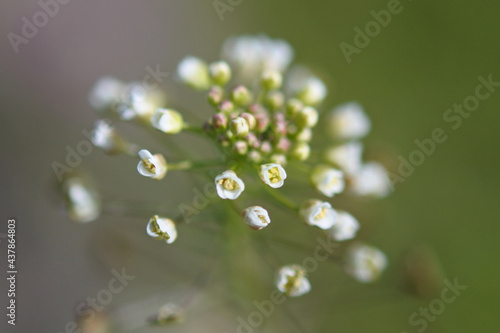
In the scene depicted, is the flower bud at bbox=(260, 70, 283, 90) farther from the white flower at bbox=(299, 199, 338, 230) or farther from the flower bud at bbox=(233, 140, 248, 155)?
the white flower at bbox=(299, 199, 338, 230)

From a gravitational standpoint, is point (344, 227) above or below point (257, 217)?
above

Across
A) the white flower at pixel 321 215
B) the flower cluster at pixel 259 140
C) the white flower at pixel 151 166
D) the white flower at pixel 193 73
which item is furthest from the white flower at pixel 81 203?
the white flower at pixel 321 215

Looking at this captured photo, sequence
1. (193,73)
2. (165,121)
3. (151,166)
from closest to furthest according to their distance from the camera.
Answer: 1. (151,166)
2. (165,121)
3. (193,73)

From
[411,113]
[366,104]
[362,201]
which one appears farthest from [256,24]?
[362,201]

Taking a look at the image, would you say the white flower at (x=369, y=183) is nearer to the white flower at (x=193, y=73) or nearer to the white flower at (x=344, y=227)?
the white flower at (x=344, y=227)

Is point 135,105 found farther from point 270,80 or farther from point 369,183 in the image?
point 369,183

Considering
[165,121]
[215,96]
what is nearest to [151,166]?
[165,121]

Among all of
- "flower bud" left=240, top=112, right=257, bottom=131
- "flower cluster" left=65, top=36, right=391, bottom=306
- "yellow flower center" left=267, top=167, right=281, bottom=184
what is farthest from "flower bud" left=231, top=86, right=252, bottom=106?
"yellow flower center" left=267, top=167, right=281, bottom=184
